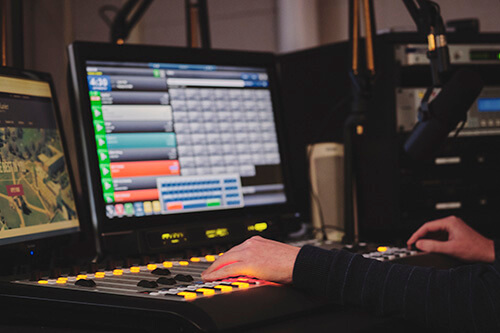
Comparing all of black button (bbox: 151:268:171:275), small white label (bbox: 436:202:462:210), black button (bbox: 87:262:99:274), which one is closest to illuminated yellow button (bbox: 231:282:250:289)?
black button (bbox: 151:268:171:275)

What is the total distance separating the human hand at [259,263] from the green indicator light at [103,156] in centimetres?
33

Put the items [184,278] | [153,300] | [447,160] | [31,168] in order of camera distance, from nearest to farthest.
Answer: [153,300], [184,278], [31,168], [447,160]

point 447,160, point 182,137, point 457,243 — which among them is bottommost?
point 457,243

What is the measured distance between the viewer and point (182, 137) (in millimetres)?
1083

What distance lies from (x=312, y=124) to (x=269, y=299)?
0.91 m

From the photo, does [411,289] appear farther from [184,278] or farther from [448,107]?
[448,107]

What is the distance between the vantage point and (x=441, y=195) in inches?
52.5

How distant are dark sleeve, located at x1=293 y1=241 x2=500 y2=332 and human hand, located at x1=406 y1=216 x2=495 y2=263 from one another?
11.4 inches

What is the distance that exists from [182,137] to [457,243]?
540 millimetres

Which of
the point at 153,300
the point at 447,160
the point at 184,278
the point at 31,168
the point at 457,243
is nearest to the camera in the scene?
the point at 153,300

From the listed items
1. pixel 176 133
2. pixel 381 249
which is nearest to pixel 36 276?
pixel 176 133

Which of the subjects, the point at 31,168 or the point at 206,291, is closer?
the point at 206,291

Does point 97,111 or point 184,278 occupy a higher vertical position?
point 97,111

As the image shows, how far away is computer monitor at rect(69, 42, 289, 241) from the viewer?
0.99 m
